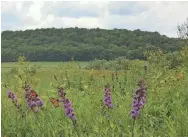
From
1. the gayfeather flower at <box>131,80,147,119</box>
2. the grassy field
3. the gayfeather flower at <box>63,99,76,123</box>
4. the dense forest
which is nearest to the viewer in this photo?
the gayfeather flower at <box>131,80,147,119</box>

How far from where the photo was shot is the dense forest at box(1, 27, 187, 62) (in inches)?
545

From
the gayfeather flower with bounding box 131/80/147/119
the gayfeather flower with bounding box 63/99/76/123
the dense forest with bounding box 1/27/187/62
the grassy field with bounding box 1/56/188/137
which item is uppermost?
the dense forest with bounding box 1/27/187/62

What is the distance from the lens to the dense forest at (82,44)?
45.4 feet

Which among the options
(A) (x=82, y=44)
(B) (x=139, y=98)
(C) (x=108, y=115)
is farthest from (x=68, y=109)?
(A) (x=82, y=44)

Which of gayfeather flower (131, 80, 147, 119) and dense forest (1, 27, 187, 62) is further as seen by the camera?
dense forest (1, 27, 187, 62)

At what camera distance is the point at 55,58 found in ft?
47.4

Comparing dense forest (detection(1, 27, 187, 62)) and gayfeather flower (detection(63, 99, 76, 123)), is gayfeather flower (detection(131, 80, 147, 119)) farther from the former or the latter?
dense forest (detection(1, 27, 187, 62))

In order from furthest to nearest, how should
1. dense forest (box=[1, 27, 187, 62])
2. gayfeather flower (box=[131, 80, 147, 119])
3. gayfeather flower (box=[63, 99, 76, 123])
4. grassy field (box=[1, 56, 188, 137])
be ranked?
1. dense forest (box=[1, 27, 187, 62])
2. grassy field (box=[1, 56, 188, 137])
3. gayfeather flower (box=[63, 99, 76, 123])
4. gayfeather flower (box=[131, 80, 147, 119])

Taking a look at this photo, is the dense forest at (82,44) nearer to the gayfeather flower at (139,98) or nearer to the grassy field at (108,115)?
the grassy field at (108,115)

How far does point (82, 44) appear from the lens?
15.6 metres

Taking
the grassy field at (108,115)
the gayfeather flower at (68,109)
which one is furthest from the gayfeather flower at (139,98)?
the gayfeather flower at (68,109)

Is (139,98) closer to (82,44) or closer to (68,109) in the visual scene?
(68,109)

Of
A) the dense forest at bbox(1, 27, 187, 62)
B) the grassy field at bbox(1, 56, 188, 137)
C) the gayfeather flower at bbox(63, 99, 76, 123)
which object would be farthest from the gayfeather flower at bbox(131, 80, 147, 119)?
the dense forest at bbox(1, 27, 187, 62)

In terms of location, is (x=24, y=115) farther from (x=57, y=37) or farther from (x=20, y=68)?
(x=57, y=37)
